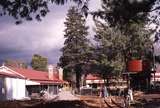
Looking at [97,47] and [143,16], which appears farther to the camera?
[97,47]

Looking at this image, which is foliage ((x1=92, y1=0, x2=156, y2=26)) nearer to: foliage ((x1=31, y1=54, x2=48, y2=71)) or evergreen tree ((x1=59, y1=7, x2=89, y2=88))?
evergreen tree ((x1=59, y1=7, x2=89, y2=88))

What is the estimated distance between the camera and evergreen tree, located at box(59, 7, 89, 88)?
103625 millimetres

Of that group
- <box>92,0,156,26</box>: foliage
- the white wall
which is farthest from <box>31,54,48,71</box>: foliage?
<box>92,0,156,26</box>: foliage

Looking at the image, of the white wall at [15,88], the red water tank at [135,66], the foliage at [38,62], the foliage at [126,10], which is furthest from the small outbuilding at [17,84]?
the foliage at [38,62]

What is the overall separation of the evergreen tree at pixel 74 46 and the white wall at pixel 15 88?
33.7m

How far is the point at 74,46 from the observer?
10700 cm

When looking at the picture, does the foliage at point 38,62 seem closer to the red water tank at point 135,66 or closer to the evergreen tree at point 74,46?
the evergreen tree at point 74,46

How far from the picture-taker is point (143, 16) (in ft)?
73.4

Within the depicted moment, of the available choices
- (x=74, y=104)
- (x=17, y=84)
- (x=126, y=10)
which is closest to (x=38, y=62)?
(x=17, y=84)

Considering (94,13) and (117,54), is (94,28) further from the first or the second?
(94,13)

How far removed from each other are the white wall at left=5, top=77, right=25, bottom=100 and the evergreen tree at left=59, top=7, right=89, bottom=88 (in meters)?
33.7

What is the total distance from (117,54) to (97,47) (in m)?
6.27

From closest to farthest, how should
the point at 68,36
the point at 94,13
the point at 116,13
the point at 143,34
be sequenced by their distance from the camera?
the point at 116,13 < the point at 94,13 < the point at 143,34 < the point at 68,36

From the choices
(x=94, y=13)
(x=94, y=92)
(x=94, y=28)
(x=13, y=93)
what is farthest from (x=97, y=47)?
(x=94, y=13)
